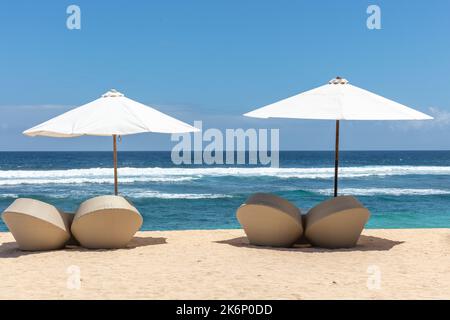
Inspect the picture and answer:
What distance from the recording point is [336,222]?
25.1 feet

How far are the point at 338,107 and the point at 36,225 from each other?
4087 mm

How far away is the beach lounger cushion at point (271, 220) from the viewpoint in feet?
25.3

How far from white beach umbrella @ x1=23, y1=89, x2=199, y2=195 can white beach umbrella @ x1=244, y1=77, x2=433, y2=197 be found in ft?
3.97

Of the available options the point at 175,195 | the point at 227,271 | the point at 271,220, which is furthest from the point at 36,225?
the point at 175,195

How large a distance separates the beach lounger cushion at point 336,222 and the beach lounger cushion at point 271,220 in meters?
0.19

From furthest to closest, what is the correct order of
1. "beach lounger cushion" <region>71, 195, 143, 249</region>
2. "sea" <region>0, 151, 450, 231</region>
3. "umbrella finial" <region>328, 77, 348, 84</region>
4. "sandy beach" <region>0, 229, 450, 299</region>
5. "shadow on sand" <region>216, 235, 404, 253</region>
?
"sea" <region>0, 151, 450, 231</region>, "umbrella finial" <region>328, 77, 348, 84</region>, "shadow on sand" <region>216, 235, 404, 253</region>, "beach lounger cushion" <region>71, 195, 143, 249</region>, "sandy beach" <region>0, 229, 450, 299</region>

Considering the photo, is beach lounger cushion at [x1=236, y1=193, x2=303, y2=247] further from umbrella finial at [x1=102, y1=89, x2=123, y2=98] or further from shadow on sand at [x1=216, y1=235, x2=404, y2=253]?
umbrella finial at [x1=102, y1=89, x2=123, y2=98]

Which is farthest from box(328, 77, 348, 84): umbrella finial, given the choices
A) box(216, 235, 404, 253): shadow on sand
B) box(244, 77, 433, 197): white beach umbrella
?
box(216, 235, 404, 253): shadow on sand

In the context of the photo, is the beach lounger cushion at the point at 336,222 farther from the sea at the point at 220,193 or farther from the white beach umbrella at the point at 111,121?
the sea at the point at 220,193

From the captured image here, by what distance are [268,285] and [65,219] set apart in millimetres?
3333

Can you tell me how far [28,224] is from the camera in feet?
24.7

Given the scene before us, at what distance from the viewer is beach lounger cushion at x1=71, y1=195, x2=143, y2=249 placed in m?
7.52
